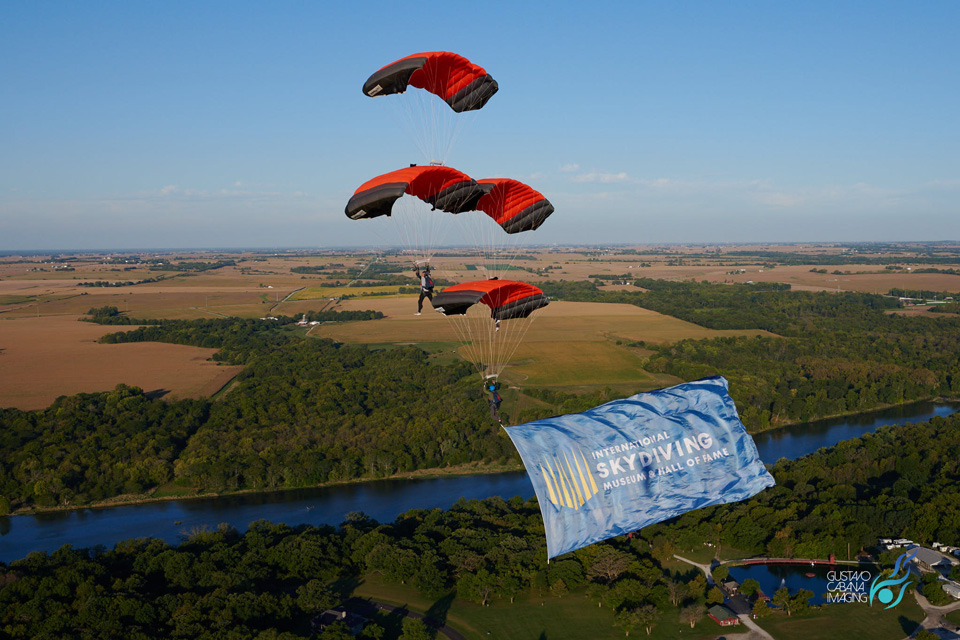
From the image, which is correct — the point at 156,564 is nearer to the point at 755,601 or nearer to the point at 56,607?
the point at 56,607

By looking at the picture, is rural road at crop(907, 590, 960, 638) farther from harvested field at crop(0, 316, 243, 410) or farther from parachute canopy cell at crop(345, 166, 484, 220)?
harvested field at crop(0, 316, 243, 410)

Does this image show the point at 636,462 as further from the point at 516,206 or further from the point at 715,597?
the point at 715,597

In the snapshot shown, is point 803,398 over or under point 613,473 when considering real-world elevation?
under

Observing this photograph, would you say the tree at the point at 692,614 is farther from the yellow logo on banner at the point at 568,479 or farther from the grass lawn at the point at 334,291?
the grass lawn at the point at 334,291

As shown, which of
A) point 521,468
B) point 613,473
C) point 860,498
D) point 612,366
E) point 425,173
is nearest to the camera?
point 613,473

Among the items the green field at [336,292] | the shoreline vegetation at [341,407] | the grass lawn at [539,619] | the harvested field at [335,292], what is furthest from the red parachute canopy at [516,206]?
the green field at [336,292]

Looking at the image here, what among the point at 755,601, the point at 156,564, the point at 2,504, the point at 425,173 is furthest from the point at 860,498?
the point at 2,504

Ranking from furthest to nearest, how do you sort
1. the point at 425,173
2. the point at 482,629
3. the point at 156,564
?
the point at 156,564
the point at 482,629
the point at 425,173

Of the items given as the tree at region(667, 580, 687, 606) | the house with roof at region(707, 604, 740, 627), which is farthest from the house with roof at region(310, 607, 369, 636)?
the house with roof at region(707, 604, 740, 627)
